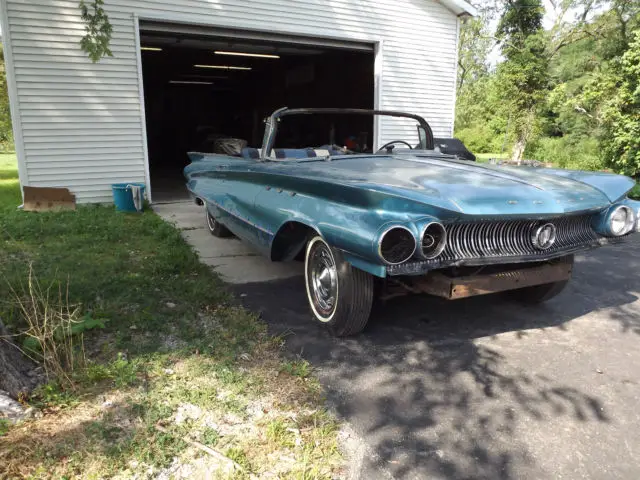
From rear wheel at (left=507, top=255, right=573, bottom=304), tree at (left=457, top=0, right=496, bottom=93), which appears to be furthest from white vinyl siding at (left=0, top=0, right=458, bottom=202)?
tree at (left=457, top=0, right=496, bottom=93)

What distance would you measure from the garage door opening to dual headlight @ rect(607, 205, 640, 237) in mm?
4598

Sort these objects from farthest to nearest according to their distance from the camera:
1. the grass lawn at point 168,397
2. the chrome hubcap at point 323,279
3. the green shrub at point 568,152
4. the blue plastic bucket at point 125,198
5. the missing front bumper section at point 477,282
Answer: the green shrub at point 568,152, the blue plastic bucket at point 125,198, the chrome hubcap at point 323,279, the missing front bumper section at point 477,282, the grass lawn at point 168,397

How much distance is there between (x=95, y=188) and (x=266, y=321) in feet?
19.9

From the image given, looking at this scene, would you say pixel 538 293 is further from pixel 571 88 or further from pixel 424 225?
pixel 571 88

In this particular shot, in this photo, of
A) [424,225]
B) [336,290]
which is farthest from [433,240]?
[336,290]

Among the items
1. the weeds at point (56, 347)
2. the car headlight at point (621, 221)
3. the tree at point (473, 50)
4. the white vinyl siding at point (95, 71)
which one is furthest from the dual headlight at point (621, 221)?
the tree at point (473, 50)

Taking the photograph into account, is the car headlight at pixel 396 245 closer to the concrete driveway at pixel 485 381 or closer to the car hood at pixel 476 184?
the car hood at pixel 476 184

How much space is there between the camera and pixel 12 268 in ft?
15.1

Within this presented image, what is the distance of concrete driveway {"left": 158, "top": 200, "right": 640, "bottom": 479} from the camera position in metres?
2.17

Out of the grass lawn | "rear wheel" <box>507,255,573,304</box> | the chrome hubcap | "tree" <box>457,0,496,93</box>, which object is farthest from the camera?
"tree" <box>457,0,496,93</box>

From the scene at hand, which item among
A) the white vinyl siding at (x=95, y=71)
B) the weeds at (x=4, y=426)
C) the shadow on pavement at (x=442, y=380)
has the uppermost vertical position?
the white vinyl siding at (x=95, y=71)

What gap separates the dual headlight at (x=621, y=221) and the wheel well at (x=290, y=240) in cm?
208

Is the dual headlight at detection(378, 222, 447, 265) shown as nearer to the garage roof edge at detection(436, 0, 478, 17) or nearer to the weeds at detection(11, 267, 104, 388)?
the weeds at detection(11, 267, 104, 388)

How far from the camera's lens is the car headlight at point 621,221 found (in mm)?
3350
